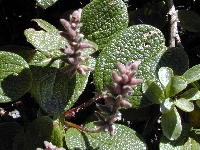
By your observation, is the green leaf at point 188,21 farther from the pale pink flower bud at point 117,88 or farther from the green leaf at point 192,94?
the pale pink flower bud at point 117,88

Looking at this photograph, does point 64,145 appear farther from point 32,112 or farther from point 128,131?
point 32,112

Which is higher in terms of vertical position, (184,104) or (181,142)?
(184,104)

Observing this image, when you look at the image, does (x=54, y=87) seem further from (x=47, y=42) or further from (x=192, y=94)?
(x=192, y=94)

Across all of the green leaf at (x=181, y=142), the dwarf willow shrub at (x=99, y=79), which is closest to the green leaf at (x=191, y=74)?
the dwarf willow shrub at (x=99, y=79)

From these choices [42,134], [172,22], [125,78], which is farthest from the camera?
[172,22]

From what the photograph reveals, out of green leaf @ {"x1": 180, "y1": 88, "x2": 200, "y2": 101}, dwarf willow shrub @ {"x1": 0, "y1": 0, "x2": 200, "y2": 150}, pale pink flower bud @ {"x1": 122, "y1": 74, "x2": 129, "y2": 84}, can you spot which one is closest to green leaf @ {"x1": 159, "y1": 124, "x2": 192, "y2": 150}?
dwarf willow shrub @ {"x1": 0, "y1": 0, "x2": 200, "y2": 150}

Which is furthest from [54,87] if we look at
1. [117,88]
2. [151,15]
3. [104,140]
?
[151,15]
